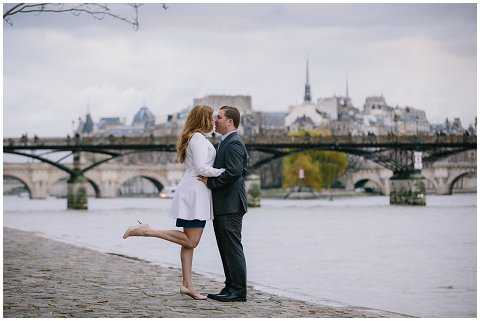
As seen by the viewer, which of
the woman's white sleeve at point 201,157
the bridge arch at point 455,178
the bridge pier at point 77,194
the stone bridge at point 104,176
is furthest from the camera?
the stone bridge at point 104,176

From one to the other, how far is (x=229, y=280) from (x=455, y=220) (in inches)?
1103

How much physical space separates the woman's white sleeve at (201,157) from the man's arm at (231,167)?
40 millimetres

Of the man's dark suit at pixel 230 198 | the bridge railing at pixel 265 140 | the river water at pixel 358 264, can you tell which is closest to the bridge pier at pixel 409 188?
the bridge railing at pixel 265 140

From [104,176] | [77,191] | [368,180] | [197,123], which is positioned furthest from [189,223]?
[368,180]

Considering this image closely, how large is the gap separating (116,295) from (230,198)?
134 centimetres

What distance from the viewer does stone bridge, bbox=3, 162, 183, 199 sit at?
3174 inches

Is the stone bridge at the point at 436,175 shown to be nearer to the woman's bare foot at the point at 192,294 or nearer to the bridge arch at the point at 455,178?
the bridge arch at the point at 455,178

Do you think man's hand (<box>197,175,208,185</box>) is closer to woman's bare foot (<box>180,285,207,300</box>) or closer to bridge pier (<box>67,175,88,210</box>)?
woman's bare foot (<box>180,285,207,300</box>)

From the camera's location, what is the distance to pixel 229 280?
6.81m

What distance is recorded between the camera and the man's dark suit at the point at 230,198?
638cm

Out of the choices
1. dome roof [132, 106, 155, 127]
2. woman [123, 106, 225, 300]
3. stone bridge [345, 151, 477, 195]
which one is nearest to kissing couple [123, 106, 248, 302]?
woman [123, 106, 225, 300]

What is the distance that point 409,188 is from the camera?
2046 inches

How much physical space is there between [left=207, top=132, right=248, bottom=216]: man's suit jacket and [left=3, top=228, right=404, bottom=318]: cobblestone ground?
0.65 metres

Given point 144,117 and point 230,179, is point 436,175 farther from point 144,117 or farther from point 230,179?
point 230,179
